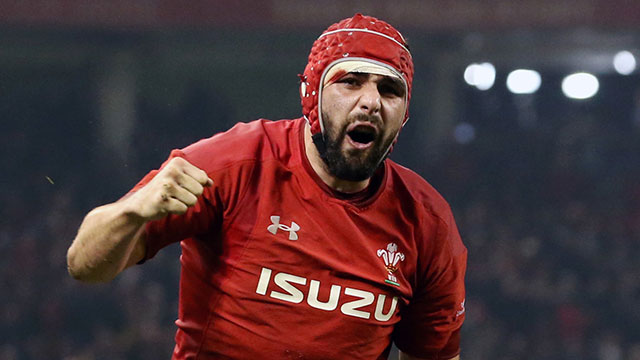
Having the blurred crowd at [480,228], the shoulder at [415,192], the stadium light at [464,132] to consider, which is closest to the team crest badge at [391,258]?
the shoulder at [415,192]

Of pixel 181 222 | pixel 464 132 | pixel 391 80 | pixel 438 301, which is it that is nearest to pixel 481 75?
pixel 464 132

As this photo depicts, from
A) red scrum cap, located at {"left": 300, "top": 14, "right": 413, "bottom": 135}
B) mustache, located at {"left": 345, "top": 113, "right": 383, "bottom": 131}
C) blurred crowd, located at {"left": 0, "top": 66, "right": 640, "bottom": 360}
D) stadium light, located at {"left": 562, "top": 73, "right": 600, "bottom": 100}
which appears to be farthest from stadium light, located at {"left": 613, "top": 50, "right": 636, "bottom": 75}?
mustache, located at {"left": 345, "top": 113, "right": 383, "bottom": 131}

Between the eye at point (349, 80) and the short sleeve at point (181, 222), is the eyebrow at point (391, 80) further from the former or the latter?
the short sleeve at point (181, 222)

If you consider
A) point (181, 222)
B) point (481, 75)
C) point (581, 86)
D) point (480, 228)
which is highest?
point (581, 86)

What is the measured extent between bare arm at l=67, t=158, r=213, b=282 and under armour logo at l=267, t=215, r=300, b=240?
0.80ft

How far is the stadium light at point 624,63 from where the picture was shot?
8664 mm

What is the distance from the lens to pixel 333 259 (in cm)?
163

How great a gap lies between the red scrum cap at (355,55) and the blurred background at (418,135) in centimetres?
486

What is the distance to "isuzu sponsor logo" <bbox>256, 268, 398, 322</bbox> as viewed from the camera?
1.60 meters

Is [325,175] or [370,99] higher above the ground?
[370,99]

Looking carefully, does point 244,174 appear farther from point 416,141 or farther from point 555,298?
point 416,141

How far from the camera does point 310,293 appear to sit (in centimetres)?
161

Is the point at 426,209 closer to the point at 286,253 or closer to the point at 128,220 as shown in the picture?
the point at 286,253

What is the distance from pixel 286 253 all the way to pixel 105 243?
0.36 metres
